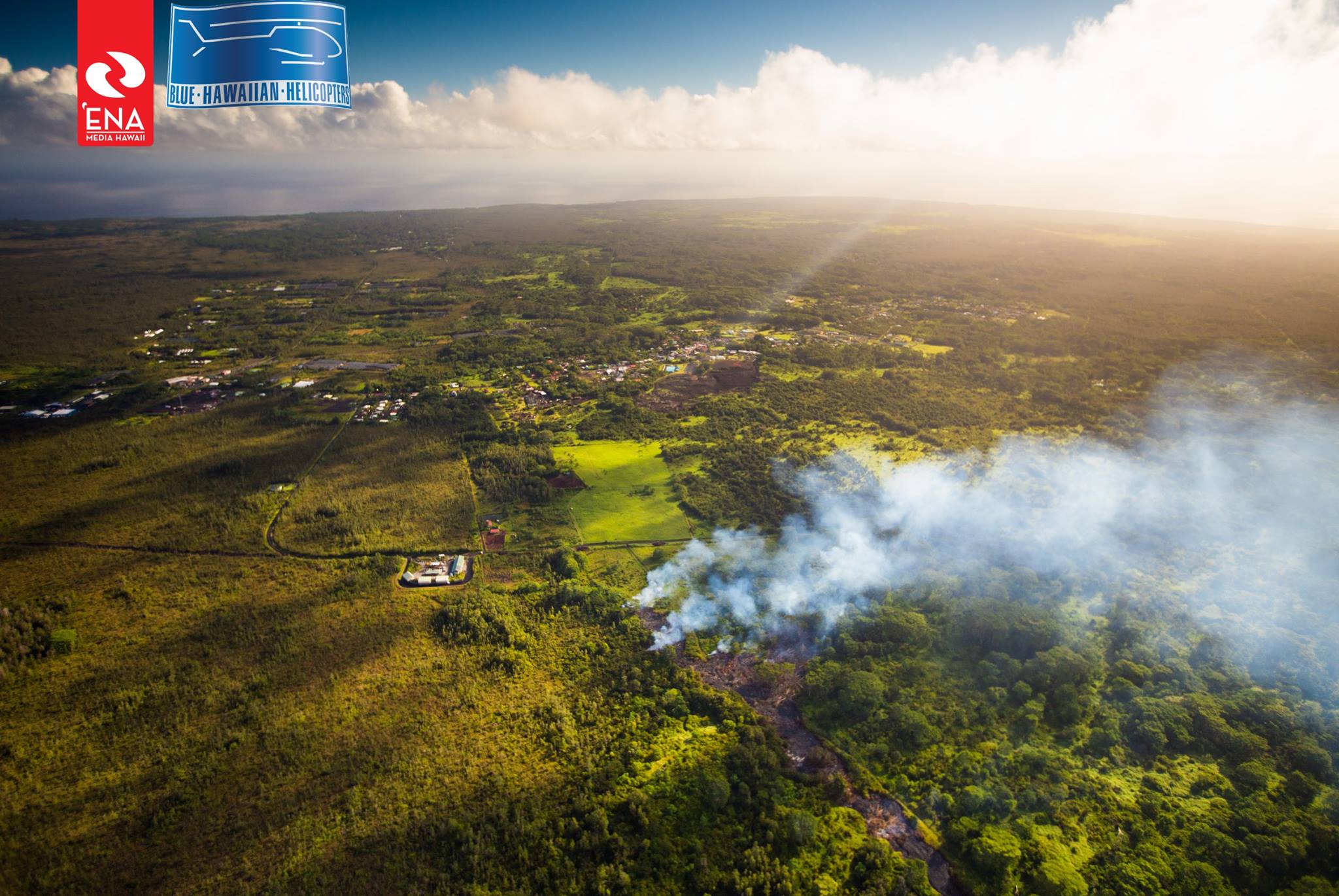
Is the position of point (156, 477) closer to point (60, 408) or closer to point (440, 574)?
point (60, 408)

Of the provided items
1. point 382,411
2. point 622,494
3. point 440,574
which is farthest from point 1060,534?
point 382,411

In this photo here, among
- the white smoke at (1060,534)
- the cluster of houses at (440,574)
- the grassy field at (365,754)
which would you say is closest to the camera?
the grassy field at (365,754)

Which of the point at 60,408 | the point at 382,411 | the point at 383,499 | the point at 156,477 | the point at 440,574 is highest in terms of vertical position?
the point at 382,411

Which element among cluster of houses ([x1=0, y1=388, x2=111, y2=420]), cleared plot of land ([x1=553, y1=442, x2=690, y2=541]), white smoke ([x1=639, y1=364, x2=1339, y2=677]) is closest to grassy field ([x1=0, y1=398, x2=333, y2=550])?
cluster of houses ([x1=0, y1=388, x2=111, y2=420])

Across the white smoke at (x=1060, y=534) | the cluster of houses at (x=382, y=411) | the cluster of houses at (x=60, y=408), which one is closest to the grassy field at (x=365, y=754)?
the white smoke at (x=1060, y=534)

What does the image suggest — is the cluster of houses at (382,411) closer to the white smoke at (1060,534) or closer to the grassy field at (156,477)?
the grassy field at (156,477)

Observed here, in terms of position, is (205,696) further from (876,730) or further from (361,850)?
(876,730)

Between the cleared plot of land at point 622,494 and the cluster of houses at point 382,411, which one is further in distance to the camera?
the cluster of houses at point 382,411
